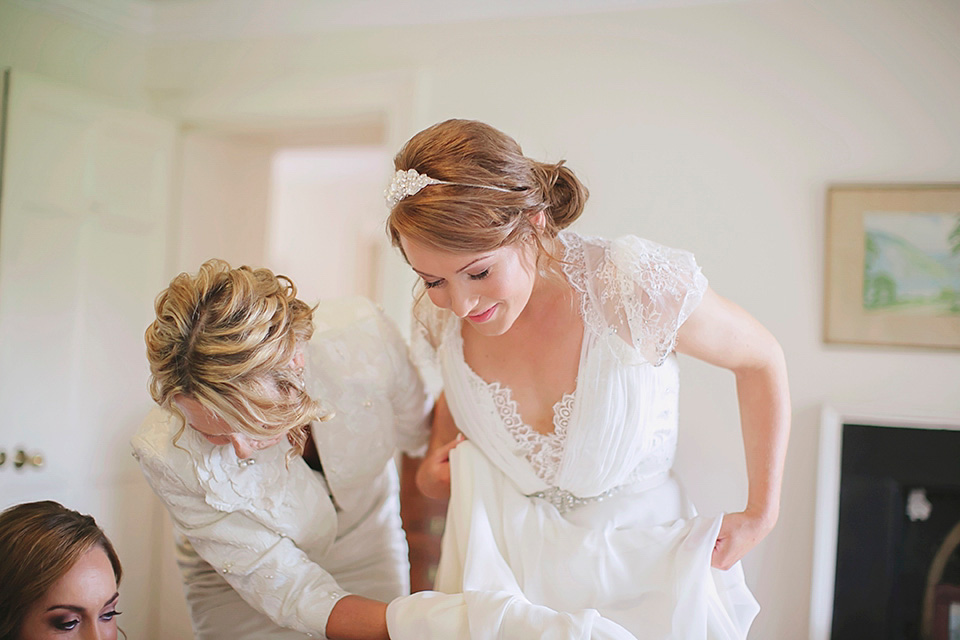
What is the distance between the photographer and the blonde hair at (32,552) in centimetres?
125

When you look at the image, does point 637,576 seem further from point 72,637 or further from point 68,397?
point 68,397

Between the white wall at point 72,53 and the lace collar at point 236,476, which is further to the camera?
the white wall at point 72,53

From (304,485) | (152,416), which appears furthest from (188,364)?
(304,485)

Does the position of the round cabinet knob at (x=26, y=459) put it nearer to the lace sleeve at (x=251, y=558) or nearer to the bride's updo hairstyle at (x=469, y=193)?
the lace sleeve at (x=251, y=558)

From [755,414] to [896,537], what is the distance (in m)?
0.97

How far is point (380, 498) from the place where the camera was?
181cm

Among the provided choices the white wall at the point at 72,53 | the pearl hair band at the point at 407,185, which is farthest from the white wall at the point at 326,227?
the pearl hair band at the point at 407,185

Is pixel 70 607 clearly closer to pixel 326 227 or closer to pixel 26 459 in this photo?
pixel 26 459

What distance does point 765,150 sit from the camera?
6.88 ft

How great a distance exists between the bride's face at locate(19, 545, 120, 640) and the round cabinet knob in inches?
42.5

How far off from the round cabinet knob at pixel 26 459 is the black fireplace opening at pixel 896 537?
8.02ft

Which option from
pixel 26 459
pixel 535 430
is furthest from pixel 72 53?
pixel 535 430

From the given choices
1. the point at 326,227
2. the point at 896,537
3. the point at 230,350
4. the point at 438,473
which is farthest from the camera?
Result: the point at 326,227

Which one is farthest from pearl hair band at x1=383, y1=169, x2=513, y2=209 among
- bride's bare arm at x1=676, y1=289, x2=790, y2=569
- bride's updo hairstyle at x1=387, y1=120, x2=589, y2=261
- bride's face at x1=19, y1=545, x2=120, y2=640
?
bride's face at x1=19, y1=545, x2=120, y2=640
